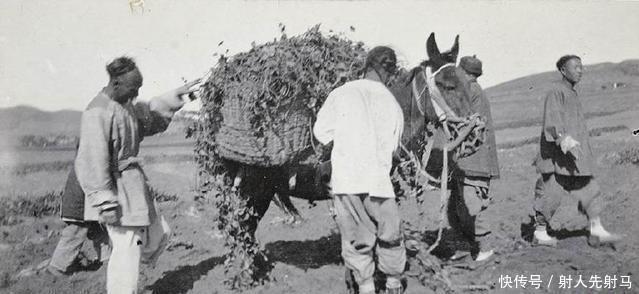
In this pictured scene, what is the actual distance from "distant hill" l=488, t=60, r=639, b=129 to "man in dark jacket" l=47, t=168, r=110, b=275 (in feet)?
27.7

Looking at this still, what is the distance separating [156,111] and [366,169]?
1.81m

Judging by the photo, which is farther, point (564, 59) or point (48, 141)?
point (48, 141)

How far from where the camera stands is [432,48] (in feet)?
14.1

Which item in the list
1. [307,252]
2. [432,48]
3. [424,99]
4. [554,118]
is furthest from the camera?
[307,252]

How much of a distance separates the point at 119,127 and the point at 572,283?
377cm

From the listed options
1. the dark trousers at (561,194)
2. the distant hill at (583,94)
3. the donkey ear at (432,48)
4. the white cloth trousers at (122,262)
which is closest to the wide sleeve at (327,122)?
the donkey ear at (432,48)

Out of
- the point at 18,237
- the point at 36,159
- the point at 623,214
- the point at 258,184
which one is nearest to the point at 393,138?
the point at 258,184

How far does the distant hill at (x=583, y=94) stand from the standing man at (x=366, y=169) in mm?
7139

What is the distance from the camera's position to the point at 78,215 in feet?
13.7

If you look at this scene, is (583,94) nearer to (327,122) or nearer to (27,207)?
(327,122)

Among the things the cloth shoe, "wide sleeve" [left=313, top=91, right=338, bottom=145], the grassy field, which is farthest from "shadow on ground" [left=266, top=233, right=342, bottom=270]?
the cloth shoe

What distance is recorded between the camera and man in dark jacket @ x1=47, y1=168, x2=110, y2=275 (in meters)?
4.17

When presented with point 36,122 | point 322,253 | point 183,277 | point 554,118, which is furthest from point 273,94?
point 36,122

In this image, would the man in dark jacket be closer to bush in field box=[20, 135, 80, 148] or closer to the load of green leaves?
the load of green leaves
